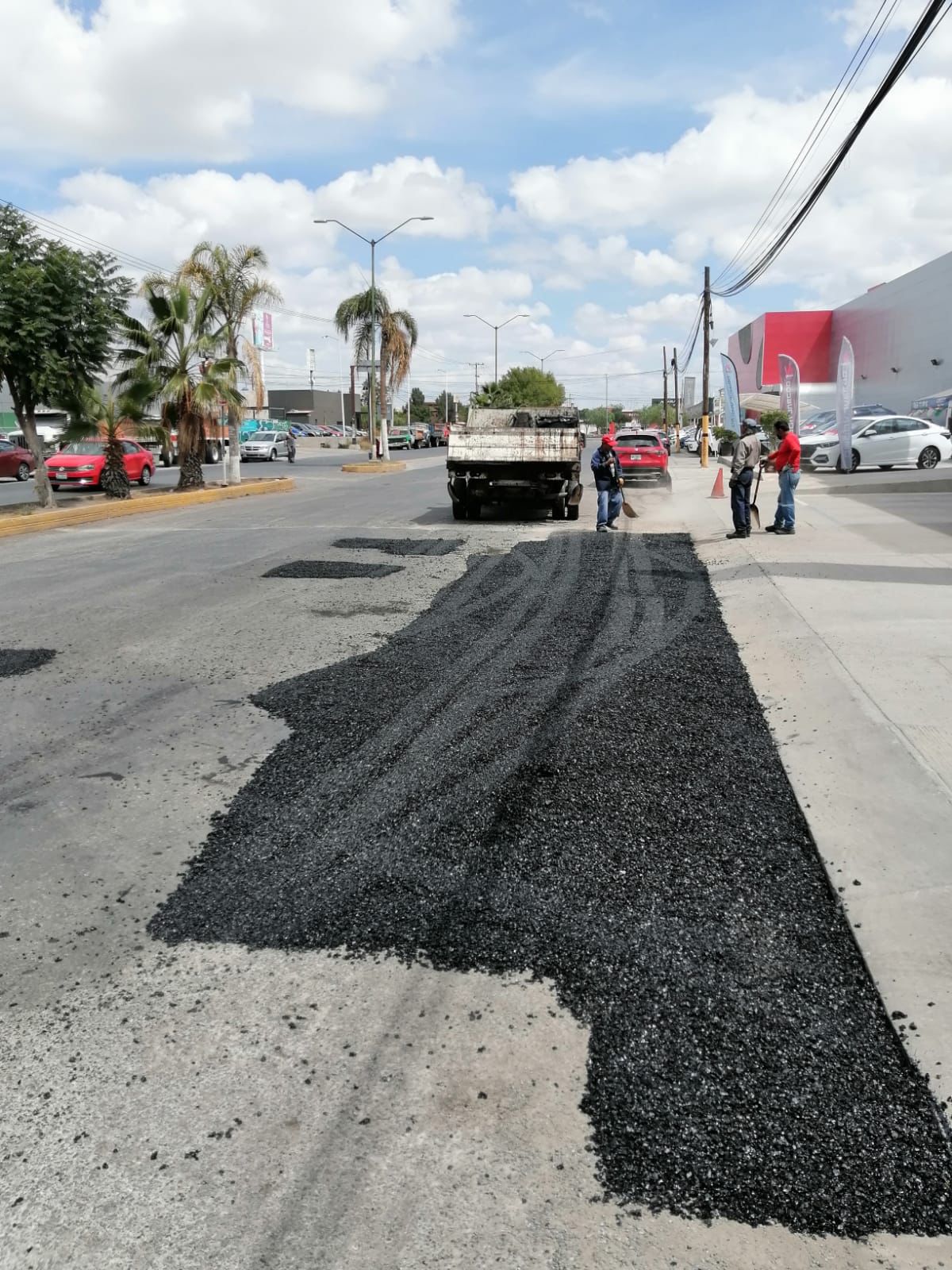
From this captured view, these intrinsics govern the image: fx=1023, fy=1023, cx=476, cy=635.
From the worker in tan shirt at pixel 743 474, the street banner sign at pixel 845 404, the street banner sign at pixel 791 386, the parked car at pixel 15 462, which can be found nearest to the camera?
the worker in tan shirt at pixel 743 474

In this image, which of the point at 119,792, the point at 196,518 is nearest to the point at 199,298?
the point at 196,518

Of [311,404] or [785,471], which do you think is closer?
[785,471]

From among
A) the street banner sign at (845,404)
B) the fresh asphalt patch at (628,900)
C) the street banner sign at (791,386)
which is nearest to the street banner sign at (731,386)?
the street banner sign at (791,386)

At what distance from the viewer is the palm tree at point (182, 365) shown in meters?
23.4

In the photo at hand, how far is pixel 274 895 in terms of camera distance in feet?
13.1

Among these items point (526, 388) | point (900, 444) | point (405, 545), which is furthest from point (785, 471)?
point (526, 388)

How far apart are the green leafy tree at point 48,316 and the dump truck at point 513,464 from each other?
772 cm

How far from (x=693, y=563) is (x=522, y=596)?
11.0 feet

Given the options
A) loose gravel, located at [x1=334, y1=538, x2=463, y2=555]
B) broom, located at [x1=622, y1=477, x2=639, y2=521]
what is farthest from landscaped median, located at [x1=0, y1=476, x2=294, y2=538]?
broom, located at [x1=622, y1=477, x2=639, y2=521]

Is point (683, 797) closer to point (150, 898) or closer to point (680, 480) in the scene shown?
point (150, 898)

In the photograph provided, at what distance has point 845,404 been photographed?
88.3 ft

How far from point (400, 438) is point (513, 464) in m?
48.4

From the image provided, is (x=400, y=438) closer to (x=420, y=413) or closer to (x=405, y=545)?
(x=405, y=545)

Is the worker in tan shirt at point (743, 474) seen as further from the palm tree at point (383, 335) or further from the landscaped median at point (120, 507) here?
the palm tree at point (383, 335)
